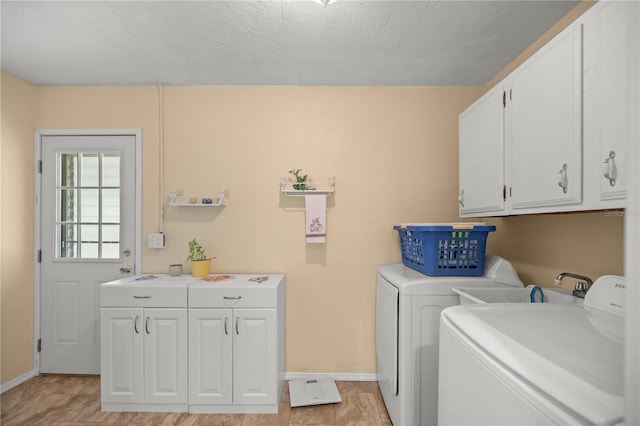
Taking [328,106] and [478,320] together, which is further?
[328,106]

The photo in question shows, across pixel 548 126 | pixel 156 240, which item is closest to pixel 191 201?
pixel 156 240

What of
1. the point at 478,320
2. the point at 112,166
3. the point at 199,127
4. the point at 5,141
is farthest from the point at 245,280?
the point at 5,141

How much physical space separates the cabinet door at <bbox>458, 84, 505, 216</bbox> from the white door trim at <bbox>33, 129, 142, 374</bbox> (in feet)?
8.40

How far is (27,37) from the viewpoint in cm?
206

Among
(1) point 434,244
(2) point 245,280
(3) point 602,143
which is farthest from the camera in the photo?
(2) point 245,280

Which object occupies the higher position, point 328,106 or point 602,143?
point 328,106

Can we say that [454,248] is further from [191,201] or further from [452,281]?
[191,201]

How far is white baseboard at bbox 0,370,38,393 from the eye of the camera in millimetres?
2492

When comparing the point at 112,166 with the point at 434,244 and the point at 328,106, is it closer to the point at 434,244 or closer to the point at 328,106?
the point at 328,106

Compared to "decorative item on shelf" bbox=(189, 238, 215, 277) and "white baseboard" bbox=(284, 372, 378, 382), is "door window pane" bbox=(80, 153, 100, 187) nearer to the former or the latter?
"decorative item on shelf" bbox=(189, 238, 215, 277)

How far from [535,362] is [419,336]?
113 centimetres

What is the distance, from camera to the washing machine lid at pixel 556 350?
64 centimetres

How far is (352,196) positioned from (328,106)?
0.79 m

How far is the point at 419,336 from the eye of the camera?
A: 1866 millimetres
